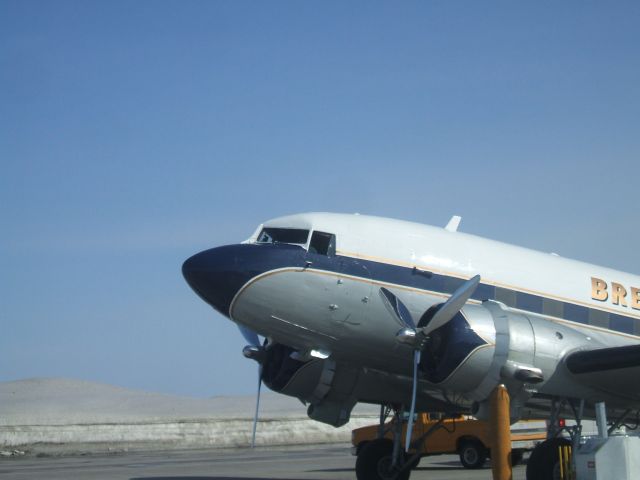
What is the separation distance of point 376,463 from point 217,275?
4.94m

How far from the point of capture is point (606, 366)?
524 inches

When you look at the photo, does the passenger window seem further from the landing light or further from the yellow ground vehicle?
the yellow ground vehicle

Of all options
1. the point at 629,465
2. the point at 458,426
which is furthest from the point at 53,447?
the point at 629,465

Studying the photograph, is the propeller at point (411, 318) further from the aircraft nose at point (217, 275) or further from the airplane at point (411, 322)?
the aircraft nose at point (217, 275)

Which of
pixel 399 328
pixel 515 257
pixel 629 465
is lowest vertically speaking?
pixel 629 465

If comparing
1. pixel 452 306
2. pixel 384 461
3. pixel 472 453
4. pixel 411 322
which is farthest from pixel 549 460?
pixel 472 453

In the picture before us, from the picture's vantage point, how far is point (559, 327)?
1405 cm

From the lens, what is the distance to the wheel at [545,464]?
1307cm

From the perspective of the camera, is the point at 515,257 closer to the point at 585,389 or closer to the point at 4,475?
the point at 585,389

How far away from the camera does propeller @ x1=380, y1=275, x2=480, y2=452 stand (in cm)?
1306

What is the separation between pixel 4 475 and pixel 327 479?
717 centimetres

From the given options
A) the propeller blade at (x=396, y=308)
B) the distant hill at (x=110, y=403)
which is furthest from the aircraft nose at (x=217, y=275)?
the distant hill at (x=110, y=403)

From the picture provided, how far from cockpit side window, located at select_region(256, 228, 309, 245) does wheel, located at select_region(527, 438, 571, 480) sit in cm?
469

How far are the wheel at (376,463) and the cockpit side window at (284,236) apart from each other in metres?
4.23
